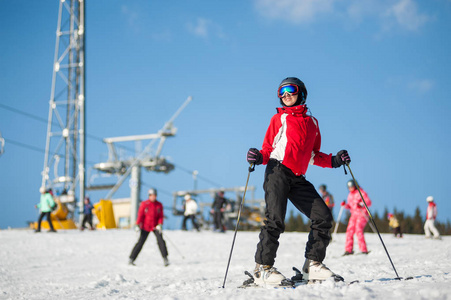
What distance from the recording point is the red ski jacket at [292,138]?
3791mm

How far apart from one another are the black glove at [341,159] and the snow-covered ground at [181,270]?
3.47 ft

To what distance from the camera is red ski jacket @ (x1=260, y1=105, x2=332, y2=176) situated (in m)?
3.79

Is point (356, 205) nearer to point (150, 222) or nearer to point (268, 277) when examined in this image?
point (150, 222)

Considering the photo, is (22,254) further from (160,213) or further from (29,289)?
(29,289)

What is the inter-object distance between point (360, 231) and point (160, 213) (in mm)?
4305

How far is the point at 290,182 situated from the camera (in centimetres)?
379

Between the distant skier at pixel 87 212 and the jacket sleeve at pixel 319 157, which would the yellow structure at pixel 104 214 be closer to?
the distant skier at pixel 87 212

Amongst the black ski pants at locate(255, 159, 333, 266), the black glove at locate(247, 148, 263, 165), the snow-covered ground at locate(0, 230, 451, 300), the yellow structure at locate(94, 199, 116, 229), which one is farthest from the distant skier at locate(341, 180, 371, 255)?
the yellow structure at locate(94, 199, 116, 229)

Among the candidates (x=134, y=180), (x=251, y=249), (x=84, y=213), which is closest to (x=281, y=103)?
(x=251, y=249)

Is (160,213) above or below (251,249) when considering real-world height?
above

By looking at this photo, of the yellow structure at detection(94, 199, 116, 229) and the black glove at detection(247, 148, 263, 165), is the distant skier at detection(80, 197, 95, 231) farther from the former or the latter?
the black glove at detection(247, 148, 263, 165)

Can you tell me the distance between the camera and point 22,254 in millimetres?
10258

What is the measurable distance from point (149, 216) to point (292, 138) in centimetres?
596

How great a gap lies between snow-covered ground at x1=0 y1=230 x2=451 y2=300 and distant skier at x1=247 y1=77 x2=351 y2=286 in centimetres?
40
